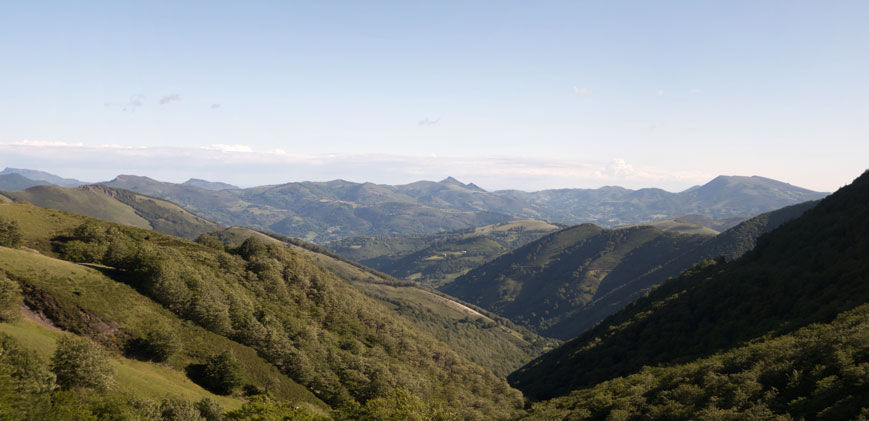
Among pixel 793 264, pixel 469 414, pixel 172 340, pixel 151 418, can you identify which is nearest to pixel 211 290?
pixel 172 340

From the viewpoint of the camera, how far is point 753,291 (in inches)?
4850

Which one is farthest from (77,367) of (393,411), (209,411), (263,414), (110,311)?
(393,411)

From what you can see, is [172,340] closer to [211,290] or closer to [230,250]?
[211,290]

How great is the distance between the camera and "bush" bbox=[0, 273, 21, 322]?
172ft

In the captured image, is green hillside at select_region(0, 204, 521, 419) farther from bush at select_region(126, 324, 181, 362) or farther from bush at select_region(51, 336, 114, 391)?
bush at select_region(51, 336, 114, 391)

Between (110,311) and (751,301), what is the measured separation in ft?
524

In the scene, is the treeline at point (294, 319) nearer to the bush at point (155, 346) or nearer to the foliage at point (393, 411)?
the foliage at point (393, 411)

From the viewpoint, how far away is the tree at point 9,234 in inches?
3268

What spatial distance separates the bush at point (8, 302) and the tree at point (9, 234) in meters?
40.5

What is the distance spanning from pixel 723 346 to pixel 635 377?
32.4 meters

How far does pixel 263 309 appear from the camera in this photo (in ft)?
341

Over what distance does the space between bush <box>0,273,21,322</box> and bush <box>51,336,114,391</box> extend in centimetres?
1476

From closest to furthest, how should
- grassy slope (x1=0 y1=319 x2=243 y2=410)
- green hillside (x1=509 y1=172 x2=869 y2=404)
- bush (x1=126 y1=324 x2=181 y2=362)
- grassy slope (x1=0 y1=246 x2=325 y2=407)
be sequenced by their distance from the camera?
grassy slope (x1=0 y1=319 x2=243 y2=410), grassy slope (x1=0 y1=246 x2=325 y2=407), bush (x1=126 y1=324 x2=181 y2=362), green hillside (x1=509 y1=172 x2=869 y2=404)

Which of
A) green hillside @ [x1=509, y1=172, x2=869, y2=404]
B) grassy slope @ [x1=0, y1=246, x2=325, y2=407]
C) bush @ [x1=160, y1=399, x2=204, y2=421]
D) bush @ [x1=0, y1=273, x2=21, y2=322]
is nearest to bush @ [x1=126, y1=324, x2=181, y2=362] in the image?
grassy slope @ [x1=0, y1=246, x2=325, y2=407]
